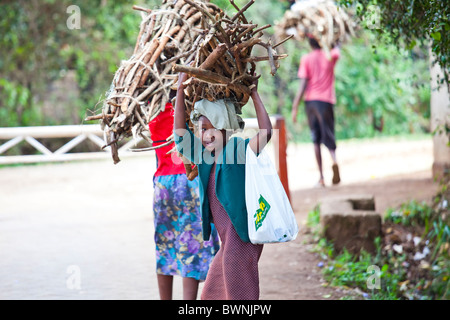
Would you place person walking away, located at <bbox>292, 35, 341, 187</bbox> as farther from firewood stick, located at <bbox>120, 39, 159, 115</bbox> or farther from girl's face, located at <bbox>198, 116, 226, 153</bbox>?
girl's face, located at <bbox>198, 116, 226, 153</bbox>

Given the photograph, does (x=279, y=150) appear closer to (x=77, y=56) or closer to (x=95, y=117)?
(x=95, y=117)

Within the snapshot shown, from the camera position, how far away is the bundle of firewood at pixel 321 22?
9578mm

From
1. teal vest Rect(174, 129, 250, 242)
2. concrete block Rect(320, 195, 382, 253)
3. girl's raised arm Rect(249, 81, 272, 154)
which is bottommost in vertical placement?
concrete block Rect(320, 195, 382, 253)

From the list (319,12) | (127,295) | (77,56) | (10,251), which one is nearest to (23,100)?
(77,56)

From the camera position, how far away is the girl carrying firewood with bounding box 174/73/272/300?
3.23m

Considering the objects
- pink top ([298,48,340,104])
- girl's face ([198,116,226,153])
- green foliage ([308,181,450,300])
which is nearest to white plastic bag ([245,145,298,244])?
girl's face ([198,116,226,153])

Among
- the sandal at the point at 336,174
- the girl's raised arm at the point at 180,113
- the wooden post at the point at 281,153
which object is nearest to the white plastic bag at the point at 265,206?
the girl's raised arm at the point at 180,113

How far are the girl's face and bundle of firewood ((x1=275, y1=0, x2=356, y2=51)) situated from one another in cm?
643

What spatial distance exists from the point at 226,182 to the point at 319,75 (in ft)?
20.5

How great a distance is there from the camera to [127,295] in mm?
4867

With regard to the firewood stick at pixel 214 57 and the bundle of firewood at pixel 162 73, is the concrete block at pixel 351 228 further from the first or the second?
the firewood stick at pixel 214 57

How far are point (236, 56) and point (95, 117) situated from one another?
1249mm

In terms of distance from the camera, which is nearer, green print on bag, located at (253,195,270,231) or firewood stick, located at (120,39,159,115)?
green print on bag, located at (253,195,270,231)
